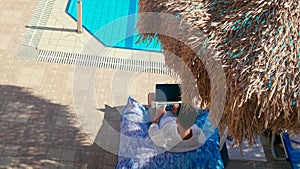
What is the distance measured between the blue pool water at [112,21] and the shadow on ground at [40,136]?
7.18 feet

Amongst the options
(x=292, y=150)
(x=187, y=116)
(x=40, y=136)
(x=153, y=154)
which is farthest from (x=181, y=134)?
(x=40, y=136)

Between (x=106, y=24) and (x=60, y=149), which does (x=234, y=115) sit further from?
(x=106, y=24)

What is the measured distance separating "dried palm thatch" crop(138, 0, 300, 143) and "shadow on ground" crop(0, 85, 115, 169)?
2.32 metres

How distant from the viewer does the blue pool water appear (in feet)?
24.0

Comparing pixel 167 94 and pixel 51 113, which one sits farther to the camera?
pixel 51 113

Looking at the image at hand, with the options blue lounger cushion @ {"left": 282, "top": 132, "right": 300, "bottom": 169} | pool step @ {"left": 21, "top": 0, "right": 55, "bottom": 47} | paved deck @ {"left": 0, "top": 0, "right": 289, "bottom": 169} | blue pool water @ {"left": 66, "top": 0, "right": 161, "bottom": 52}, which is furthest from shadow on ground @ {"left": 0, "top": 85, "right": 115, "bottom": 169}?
blue lounger cushion @ {"left": 282, "top": 132, "right": 300, "bottom": 169}

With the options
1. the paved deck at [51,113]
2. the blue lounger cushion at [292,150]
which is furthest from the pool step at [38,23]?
the blue lounger cushion at [292,150]

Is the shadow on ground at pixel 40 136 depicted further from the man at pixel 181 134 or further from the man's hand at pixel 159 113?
the man at pixel 181 134

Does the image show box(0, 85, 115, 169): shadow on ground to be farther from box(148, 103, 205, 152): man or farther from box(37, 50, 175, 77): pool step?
box(148, 103, 205, 152): man

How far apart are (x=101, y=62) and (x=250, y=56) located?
4168mm

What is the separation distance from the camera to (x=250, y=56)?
3.01 m

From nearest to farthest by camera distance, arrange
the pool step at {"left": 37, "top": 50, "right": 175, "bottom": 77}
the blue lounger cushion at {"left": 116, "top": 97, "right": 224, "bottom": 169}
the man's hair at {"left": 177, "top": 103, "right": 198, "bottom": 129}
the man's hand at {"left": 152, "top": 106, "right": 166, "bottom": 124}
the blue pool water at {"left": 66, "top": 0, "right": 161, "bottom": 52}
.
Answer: the man's hair at {"left": 177, "top": 103, "right": 198, "bottom": 129}, the blue lounger cushion at {"left": 116, "top": 97, "right": 224, "bottom": 169}, the man's hand at {"left": 152, "top": 106, "right": 166, "bottom": 124}, the pool step at {"left": 37, "top": 50, "right": 175, "bottom": 77}, the blue pool water at {"left": 66, "top": 0, "right": 161, "bottom": 52}

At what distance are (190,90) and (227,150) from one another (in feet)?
5.81

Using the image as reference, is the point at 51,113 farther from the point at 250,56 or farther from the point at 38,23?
the point at 250,56
